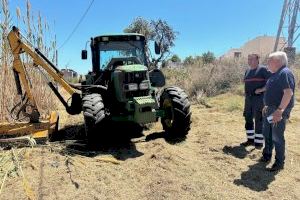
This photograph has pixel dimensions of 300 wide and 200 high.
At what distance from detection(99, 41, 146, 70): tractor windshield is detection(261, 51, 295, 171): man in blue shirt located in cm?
327

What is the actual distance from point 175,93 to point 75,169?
9.21ft

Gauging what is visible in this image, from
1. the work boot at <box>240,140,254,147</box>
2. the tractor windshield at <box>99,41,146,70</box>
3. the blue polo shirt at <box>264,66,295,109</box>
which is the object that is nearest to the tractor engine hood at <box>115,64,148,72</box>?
the tractor windshield at <box>99,41,146,70</box>

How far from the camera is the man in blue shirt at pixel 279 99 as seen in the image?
5797mm

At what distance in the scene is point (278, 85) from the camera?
592 cm

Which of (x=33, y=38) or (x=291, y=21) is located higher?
(x=291, y=21)

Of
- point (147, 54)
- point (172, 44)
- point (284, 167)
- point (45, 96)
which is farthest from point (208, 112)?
point (172, 44)

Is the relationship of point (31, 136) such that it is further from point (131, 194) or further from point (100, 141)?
point (131, 194)

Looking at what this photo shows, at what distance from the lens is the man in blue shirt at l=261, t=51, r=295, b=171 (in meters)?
5.80

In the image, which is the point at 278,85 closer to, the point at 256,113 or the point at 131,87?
the point at 256,113

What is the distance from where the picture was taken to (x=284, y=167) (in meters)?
6.19

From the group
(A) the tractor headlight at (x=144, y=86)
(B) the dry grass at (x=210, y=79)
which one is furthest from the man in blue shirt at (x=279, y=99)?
(B) the dry grass at (x=210, y=79)

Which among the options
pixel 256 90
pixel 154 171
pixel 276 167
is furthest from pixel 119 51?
pixel 276 167

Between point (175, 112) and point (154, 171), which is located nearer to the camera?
point (154, 171)

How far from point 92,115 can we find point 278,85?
9.88 feet
